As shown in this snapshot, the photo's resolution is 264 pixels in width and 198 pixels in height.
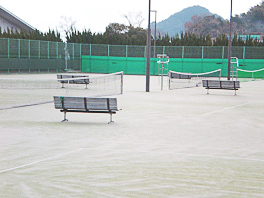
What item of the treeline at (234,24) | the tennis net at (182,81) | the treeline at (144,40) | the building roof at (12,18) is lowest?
the tennis net at (182,81)

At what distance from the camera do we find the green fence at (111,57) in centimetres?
4466

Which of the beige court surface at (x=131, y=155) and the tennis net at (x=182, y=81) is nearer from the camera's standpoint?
the beige court surface at (x=131, y=155)

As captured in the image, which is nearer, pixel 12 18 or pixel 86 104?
pixel 86 104

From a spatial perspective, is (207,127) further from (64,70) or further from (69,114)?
(64,70)

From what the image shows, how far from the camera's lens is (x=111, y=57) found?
52.6 m

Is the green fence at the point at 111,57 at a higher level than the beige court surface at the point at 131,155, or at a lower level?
higher

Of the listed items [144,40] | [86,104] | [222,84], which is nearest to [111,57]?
[144,40]

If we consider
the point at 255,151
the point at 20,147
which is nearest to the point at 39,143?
the point at 20,147

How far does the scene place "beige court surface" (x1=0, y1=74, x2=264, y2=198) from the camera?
19.5ft

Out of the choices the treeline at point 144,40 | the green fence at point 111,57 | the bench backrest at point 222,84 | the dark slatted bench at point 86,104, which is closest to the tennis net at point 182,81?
the bench backrest at point 222,84

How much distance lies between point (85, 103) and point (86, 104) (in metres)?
0.04

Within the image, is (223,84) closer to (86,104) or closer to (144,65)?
(86,104)

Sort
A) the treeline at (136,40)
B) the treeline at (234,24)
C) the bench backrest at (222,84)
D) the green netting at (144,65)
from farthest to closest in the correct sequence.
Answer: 1. the treeline at (234,24)
2. the treeline at (136,40)
3. the green netting at (144,65)
4. the bench backrest at (222,84)

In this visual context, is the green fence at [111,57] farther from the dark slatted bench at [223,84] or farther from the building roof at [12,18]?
the dark slatted bench at [223,84]
